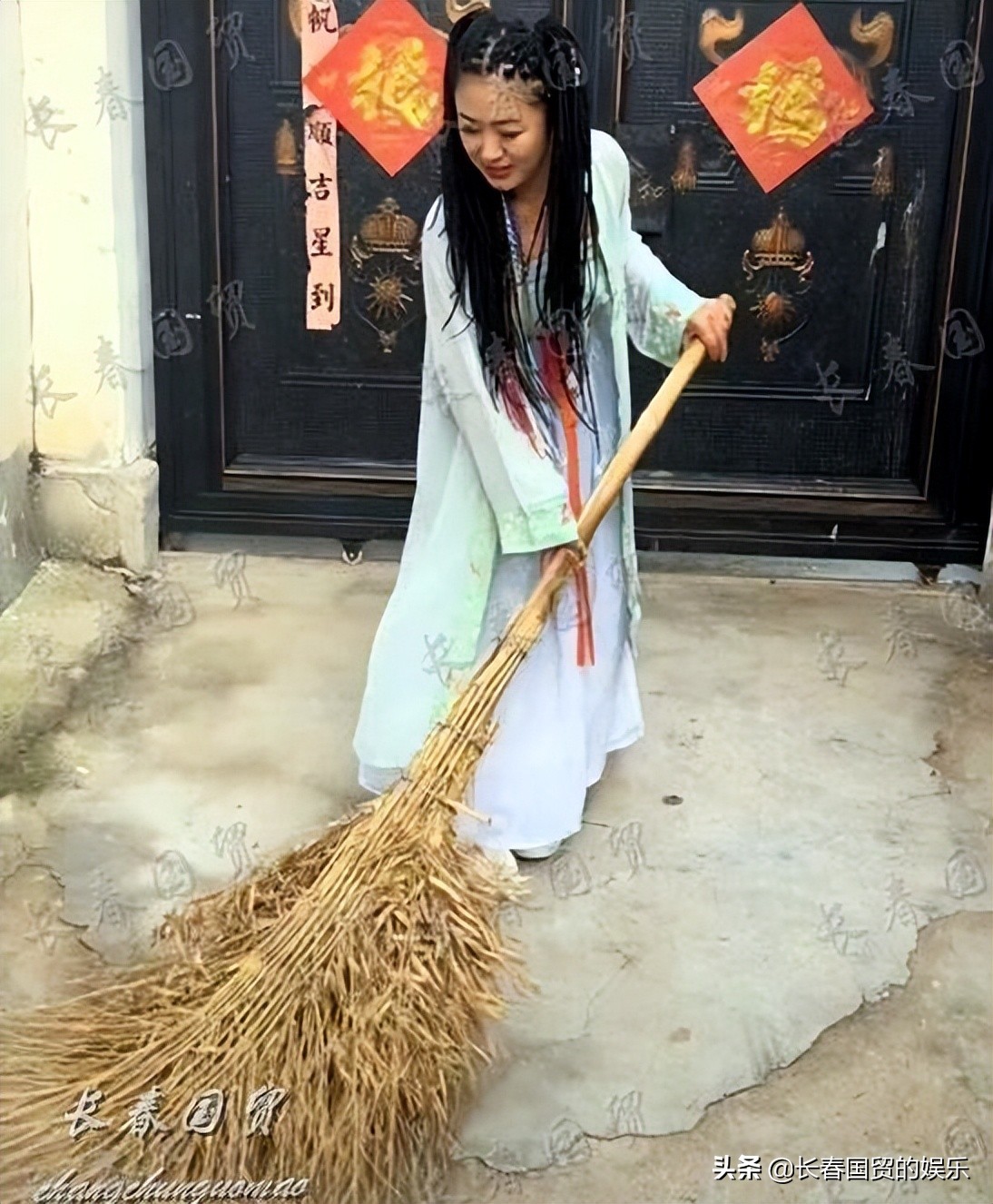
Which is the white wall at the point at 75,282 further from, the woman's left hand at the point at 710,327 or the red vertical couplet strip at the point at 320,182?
the woman's left hand at the point at 710,327

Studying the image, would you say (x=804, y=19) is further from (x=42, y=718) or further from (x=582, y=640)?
(x=42, y=718)

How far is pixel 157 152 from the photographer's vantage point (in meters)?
3.89

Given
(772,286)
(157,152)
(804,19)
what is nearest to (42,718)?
(157,152)

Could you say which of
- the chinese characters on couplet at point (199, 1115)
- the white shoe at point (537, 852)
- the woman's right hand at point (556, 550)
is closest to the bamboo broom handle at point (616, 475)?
the woman's right hand at point (556, 550)

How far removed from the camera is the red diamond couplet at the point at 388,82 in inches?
150

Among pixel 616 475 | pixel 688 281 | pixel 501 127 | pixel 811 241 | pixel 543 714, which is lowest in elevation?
pixel 543 714

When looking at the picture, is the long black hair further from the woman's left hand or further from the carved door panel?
the carved door panel

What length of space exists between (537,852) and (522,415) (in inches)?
29.0

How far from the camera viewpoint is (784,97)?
384cm

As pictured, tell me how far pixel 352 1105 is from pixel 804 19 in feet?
9.31

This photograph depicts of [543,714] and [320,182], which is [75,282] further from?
[543,714]

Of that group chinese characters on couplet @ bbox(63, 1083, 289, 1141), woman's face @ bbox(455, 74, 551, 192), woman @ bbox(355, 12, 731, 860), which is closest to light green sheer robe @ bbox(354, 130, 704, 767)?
woman @ bbox(355, 12, 731, 860)

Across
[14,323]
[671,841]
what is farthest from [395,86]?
[671,841]

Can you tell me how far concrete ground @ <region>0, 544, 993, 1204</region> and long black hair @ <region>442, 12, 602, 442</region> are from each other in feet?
2.81
